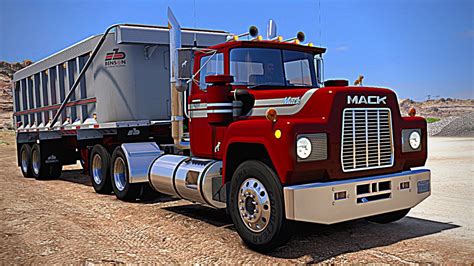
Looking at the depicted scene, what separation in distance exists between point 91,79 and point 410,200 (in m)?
7.75

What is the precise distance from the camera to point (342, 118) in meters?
5.92

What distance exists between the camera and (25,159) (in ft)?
54.3

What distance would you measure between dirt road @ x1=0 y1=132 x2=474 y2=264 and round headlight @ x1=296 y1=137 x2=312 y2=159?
1.17 m

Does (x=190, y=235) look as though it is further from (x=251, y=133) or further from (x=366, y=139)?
(x=366, y=139)

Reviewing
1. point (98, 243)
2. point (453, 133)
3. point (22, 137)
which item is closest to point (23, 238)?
point (98, 243)

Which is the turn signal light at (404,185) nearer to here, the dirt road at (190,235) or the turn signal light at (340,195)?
the dirt road at (190,235)

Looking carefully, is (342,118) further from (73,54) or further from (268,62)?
(73,54)

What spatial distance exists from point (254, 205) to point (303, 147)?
988 millimetres

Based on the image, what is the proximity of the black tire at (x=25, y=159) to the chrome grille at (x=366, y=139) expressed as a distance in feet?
41.1

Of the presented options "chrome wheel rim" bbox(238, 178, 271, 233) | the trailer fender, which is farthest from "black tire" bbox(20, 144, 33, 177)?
"chrome wheel rim" bbox(238, 178, 271, 233)

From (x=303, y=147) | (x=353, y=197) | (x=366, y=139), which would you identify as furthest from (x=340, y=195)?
(x=366, y=139)

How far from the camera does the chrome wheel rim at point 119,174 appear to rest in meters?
10.5

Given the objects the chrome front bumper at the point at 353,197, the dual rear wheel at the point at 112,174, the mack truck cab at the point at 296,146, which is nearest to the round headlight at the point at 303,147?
the mack truck cab at the point at 296,146

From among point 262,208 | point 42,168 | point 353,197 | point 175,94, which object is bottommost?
point 42,168
